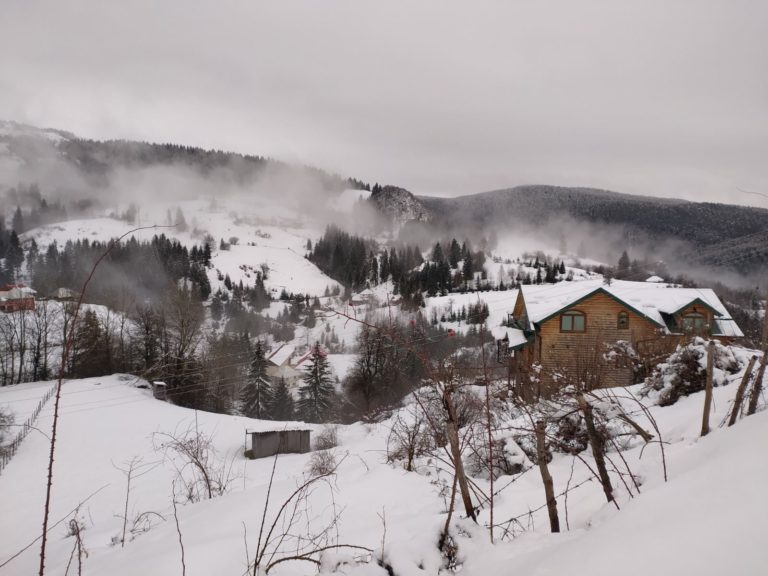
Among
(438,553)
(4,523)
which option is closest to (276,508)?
(438,553)

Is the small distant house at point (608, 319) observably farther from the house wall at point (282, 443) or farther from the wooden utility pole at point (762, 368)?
the wooden utility pole at point (762, 368)

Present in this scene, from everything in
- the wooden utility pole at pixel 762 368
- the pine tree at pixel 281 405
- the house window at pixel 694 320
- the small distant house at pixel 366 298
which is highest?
the small distant house at pixel 366 298

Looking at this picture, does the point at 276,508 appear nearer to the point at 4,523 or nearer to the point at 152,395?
the point at 4,523

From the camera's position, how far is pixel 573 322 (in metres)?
22.3

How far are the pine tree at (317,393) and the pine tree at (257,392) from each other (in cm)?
384

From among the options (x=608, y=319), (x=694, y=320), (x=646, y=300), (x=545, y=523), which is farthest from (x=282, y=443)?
(x=694, y=320)

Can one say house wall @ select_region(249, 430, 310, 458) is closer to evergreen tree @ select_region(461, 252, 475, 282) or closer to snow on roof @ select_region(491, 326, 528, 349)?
snow on roof @ select_region(491, 326, 528, 349)

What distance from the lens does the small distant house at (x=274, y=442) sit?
949 inches

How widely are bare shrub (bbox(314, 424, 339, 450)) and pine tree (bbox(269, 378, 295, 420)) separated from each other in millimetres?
16755

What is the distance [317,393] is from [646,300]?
29.7m

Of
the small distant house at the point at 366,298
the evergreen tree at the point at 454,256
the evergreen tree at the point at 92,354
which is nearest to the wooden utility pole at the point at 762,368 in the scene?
the small distant house at the point at 366,298

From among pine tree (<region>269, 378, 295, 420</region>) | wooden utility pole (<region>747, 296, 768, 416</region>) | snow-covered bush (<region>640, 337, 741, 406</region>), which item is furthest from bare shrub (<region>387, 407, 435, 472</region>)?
pine tree (<region>269, 378, 295, 420</region>)

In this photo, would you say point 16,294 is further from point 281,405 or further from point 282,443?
point 282,443

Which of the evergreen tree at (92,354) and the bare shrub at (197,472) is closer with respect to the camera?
the bare shrub at (197,472)
